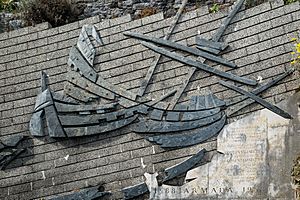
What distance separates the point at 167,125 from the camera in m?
6.29

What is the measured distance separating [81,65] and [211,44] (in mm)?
1451

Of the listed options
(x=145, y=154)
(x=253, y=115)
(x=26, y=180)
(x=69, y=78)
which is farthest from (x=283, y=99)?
(x=26, y=180)

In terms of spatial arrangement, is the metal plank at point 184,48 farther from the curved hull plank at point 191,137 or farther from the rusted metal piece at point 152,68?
the curved hull plank at point 191,137

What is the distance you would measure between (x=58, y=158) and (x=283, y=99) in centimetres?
248

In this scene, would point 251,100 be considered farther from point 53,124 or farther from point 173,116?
point 53,124

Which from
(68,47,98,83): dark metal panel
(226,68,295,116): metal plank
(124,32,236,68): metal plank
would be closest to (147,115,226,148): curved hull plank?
(226,68,295,116): metal plank

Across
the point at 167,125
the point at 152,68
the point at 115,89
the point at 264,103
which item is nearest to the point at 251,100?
the point at 264,103

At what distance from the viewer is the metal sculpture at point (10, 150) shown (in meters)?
6.62

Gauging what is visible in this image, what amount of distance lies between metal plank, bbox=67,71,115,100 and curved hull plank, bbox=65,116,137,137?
0.95ft

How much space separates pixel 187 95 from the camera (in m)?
6.35

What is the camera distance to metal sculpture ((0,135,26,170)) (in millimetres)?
6617

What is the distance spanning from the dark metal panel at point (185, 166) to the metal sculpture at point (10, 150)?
168 centimetres

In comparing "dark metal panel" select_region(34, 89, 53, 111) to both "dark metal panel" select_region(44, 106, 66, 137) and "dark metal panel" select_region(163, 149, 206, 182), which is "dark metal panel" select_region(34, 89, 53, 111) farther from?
"dark metal panel" select_region(163, 149, 206, 182)

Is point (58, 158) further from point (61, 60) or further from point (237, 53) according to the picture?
point (237, 53)
